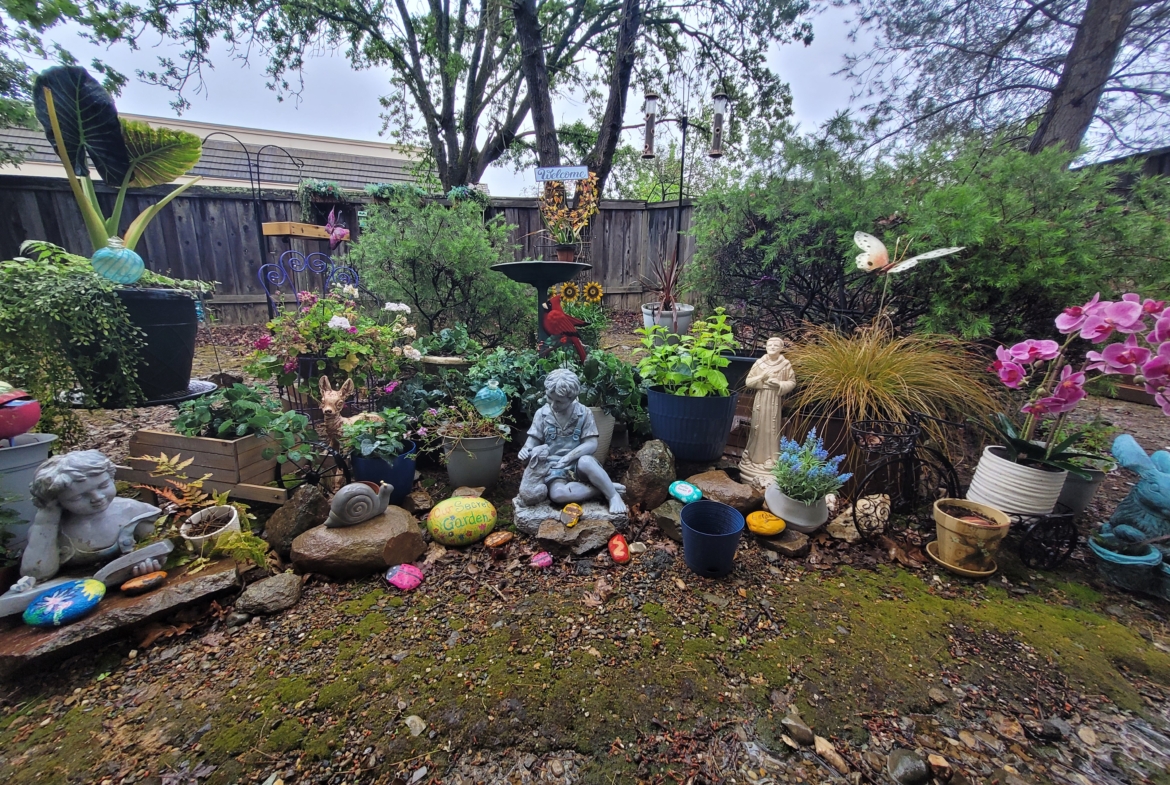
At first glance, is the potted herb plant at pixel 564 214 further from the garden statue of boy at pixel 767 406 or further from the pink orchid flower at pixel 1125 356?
the pink orchid flower at pixel 1125 356

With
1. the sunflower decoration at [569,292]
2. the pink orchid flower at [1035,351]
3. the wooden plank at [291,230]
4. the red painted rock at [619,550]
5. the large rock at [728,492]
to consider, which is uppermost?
the wooden plank at [291,230]

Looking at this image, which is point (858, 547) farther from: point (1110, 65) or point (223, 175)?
point (223, 175)

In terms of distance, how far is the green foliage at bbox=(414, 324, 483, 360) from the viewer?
3.55 meters

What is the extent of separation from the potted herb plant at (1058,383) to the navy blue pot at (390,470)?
9.13 feet

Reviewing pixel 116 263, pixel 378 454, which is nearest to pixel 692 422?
pixel 378 454

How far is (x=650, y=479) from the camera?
7.89 ft

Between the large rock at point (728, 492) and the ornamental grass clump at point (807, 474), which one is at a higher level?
the ornamental grass clump at point (807, 474)

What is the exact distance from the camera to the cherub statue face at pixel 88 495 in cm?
159

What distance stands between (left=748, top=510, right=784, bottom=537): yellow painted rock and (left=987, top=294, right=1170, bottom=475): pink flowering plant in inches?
43.3

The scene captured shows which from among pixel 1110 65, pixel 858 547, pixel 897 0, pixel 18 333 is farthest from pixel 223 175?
pixel 1110 65

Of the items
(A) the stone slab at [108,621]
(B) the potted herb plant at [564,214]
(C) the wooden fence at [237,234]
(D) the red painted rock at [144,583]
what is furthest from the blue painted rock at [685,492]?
(C) the wooden fence at [237,234]

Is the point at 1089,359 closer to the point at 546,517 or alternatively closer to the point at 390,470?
the point at 546,517

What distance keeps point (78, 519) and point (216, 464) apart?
0.59 meters

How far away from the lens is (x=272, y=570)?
1955 millimetres
